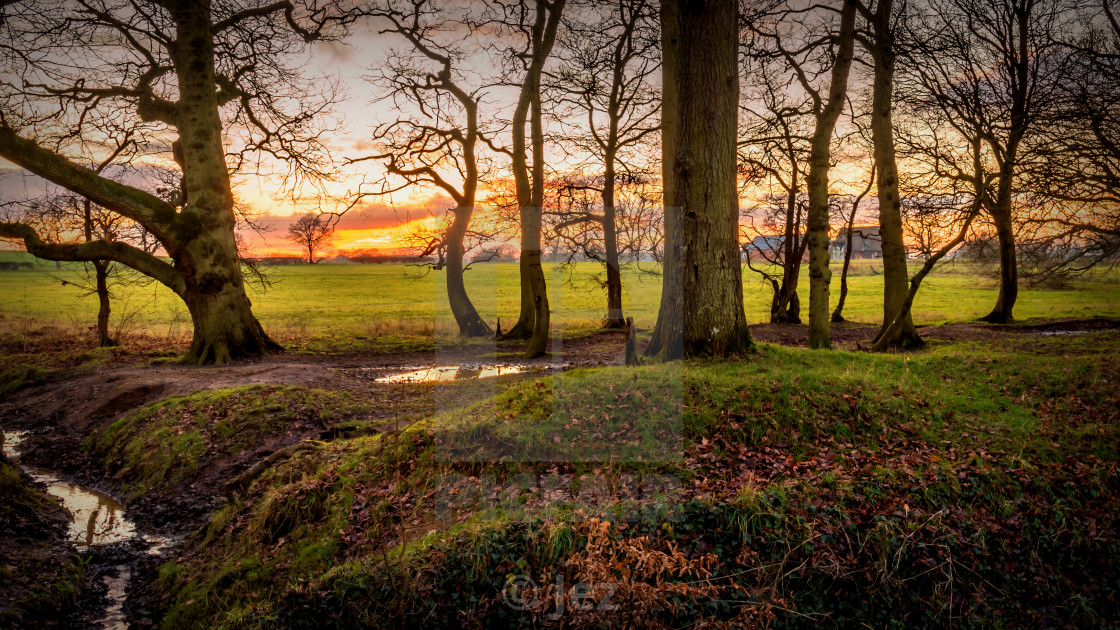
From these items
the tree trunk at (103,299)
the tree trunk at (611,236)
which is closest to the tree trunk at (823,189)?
the tree trunk at (611,236)

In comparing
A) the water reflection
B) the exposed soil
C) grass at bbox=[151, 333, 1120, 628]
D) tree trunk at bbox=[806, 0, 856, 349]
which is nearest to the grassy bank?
the water reflection

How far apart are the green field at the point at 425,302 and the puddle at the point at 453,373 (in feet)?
6.97

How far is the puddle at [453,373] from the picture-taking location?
13469 mm

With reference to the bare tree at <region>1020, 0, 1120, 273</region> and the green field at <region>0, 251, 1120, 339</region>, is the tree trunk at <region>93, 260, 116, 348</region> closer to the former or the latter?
the green field at <region>0, 251, 1120, 339</region>

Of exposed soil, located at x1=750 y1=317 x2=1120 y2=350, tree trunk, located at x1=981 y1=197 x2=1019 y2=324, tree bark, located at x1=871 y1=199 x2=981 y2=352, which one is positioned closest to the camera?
tree bark, located at x1=871 y1=199 x2=981 y2=352

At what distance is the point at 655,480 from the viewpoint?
Answer: 227 inches

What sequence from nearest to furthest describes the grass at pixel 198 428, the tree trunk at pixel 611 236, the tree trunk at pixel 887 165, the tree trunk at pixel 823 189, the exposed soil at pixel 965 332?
the grass at pixel 198 428
the tree trunk at pixel 823 189
the tree trunk at pixel 887 165
the exposed soil at pixel 965 332
the tree trunk at pixel 611 236

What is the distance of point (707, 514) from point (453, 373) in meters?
10.1

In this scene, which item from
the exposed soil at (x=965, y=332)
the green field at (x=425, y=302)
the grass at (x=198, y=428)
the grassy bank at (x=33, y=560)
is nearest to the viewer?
the grassy bank at (x=33, y=560)

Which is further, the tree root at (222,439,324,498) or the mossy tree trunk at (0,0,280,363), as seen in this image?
the mossy tree trunk at (0,0,280,363)

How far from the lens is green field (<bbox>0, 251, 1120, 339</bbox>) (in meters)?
23.6

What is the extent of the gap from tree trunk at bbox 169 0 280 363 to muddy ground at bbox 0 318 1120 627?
1.08 metres

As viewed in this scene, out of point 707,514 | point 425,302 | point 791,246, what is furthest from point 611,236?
point 425,302

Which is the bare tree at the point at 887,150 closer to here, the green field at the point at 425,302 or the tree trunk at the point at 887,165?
the tree trunk at the point at 887,165
